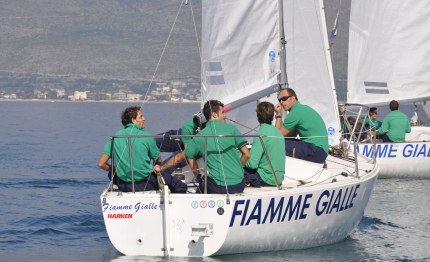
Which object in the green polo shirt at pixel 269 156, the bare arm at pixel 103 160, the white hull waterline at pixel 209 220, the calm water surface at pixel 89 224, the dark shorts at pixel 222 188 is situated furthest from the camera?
the calm water surface at pixel 89 224

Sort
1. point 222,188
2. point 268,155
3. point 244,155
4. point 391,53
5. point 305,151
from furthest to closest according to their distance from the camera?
point 391,53 → point 305,151 → point 268,155 → point 244,155 → point 222,188

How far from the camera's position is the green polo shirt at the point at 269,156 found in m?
11.3

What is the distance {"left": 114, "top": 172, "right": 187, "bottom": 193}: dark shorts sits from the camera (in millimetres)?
10922

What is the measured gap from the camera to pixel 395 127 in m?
19.6

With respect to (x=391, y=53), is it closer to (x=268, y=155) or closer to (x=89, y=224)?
(x=89, y=224)

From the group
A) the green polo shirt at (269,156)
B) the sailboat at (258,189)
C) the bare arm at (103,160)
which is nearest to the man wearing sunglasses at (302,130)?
the sailboat at (258,189)

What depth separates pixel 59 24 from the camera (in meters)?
197

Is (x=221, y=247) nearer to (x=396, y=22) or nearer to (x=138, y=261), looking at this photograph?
(x=138, y=261)

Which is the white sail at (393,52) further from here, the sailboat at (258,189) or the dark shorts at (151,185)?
the dark shorts at (151,185)

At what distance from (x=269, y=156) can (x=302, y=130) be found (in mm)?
A: 1173

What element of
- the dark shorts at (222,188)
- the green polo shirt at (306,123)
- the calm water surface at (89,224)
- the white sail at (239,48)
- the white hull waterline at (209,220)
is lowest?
the calm water surface at (89,224)

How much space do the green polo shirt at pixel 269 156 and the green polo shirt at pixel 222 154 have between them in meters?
0.56

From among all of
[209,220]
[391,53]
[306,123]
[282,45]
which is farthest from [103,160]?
[391,53]

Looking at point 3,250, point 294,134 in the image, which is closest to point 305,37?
point 294,134
